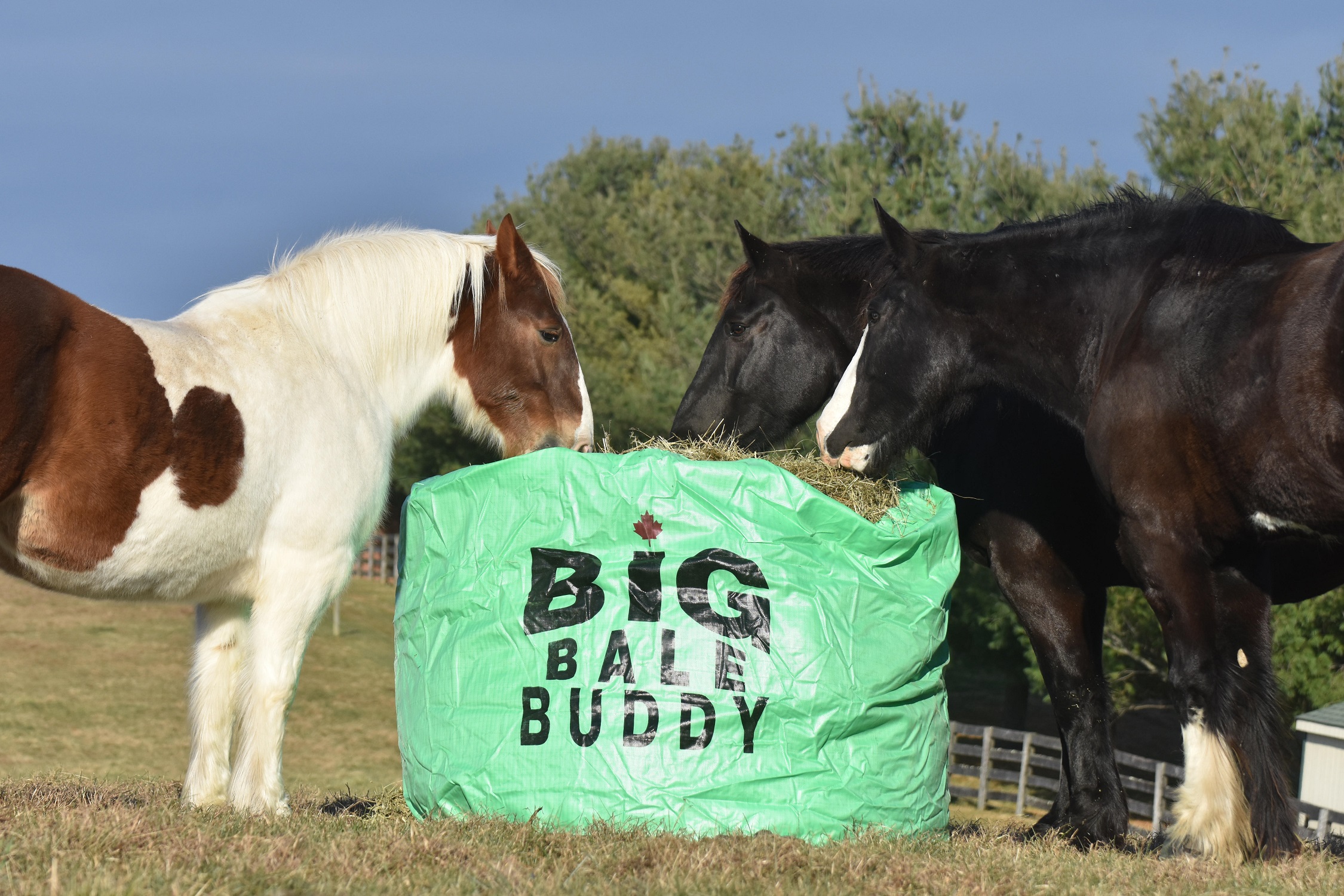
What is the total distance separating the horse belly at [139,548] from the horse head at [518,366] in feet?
4.19

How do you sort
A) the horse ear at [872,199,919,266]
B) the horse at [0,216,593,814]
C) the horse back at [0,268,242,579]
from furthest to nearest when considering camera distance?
1. the horse ear at [872,199,919,266]
2. the horse at [0,216,593,814]
3. the horse back at [0,268,242,579]

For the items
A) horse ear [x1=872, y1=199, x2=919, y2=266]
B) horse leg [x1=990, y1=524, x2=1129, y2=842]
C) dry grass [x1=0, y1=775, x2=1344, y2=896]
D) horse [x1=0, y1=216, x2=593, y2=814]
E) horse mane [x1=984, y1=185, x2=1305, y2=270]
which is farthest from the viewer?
horse ear [x1=872, y1=199, x2=919, y2=266]

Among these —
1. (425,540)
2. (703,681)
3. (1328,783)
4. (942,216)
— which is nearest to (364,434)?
(425,540)

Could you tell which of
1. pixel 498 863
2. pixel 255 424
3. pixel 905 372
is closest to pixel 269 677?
pixel 255 424

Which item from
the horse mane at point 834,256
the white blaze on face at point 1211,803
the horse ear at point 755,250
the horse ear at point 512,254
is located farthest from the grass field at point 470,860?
the horse ear at point 755,250

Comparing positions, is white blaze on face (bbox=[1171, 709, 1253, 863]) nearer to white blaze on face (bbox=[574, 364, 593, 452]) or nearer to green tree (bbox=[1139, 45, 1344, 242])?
white blaze on face (bbox=[574, 364, 593, 452])

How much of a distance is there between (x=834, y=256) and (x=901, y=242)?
0.92 m

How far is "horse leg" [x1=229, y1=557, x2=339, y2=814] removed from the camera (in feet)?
13.3

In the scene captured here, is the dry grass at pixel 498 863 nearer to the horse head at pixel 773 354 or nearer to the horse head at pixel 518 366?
the horse head at pixel 518 366

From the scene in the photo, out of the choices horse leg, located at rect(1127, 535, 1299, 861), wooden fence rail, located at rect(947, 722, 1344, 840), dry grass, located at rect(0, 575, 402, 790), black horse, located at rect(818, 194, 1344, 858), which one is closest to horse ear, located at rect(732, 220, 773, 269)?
black horse, located at rect(818, 194, 1344, 858)

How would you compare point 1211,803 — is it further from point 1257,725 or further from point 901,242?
point 901,242

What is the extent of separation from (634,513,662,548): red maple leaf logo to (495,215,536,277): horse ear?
143 centimetres

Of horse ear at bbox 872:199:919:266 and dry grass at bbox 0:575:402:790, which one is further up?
horse ear at bbox 872:199:919:266

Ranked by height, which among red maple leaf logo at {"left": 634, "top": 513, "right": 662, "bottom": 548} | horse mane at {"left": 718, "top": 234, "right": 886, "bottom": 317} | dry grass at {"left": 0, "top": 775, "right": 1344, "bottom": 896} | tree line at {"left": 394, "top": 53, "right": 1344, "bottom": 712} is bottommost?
dry grass at {"left": 0, "top": 775, "right": 1344, "bottom": 896}
